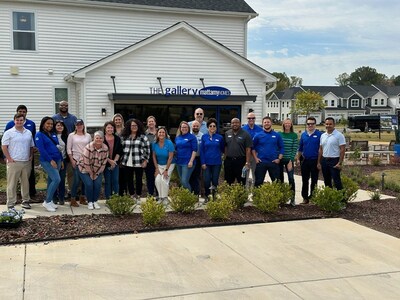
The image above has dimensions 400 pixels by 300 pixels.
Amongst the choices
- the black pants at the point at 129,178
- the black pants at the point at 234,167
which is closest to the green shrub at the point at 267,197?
the black pants at the point at 234,167

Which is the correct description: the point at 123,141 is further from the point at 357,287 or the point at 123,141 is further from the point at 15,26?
the point at 15,26

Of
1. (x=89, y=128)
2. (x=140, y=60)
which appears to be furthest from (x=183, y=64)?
(x=89, y=128)

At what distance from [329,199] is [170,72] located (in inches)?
396

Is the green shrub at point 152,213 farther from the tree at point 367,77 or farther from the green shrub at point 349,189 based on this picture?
the tree at point 367,77

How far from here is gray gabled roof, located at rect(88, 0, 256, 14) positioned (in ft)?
59.1

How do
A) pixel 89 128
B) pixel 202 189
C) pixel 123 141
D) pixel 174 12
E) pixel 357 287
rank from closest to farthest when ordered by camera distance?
pixel 357 287, pixel 123 141, pixel 202 189, pixel 89 128, pixel 174 12

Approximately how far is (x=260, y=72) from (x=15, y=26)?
9.46m

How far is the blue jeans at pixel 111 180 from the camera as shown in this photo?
331 inches

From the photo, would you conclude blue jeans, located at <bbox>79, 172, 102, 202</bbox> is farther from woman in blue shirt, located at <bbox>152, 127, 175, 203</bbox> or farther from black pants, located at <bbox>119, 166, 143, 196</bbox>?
woman in blue shirt, located at <bbox>152, 127, 175, 203</bbox>

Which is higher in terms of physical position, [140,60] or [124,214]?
[140,60]

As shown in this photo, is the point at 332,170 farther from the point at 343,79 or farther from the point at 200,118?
the point at 343,79

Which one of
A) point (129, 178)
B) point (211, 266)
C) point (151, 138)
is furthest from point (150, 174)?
point (211, 266)

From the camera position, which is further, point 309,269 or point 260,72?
point 260,72

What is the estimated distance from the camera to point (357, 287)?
4730 mm
